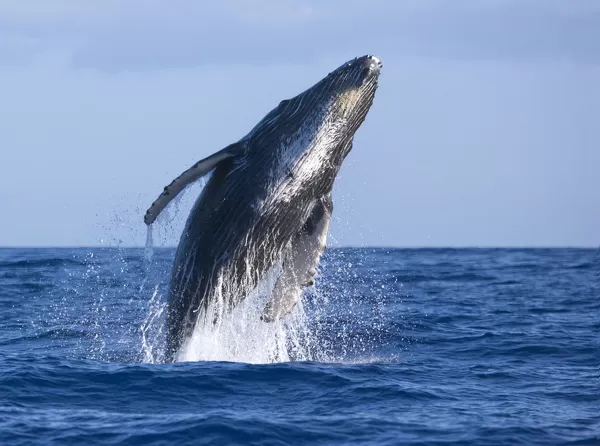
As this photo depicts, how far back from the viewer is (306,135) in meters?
15.5

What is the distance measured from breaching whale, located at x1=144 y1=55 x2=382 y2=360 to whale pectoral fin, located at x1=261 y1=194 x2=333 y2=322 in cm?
2

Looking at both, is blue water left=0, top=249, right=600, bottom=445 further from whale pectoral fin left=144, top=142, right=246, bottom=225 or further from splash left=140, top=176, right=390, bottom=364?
whale pectoral fin left=144, top=142, right=246, bottom=225

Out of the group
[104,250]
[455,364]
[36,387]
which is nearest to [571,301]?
[455,364]

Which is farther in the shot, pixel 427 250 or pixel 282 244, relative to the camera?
pixel 427 250

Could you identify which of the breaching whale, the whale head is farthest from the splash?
the whale head

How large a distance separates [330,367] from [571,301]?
1550cm

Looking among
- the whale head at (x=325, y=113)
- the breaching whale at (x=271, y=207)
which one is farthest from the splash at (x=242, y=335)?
the whale head at (x=325, y=113)

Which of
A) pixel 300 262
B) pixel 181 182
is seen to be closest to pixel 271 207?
pixel 300 262

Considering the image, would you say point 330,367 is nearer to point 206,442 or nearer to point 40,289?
point 206,442

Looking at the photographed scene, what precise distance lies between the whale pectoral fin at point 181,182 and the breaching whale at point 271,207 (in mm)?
48

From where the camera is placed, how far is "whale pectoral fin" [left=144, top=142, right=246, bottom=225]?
14.6m

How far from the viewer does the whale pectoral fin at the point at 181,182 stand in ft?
47.8

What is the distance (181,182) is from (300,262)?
2.40m

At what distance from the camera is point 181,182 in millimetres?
14602
